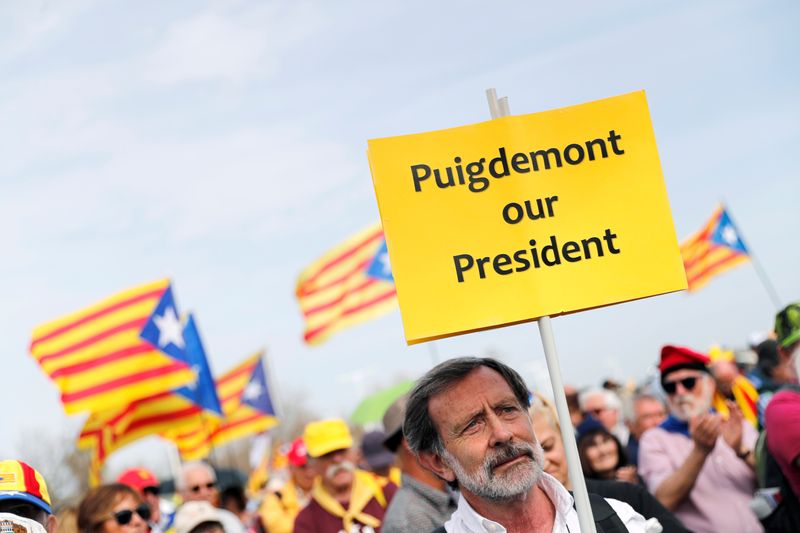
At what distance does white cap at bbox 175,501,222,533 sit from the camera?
6.22m

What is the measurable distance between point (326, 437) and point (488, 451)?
13.8ft

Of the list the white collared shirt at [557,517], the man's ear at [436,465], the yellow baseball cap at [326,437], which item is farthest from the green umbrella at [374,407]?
the white collared shirt at [557,517]

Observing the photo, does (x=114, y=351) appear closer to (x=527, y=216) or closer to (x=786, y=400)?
(x=786, y=400)

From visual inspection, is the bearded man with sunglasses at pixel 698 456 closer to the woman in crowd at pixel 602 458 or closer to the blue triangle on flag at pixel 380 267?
the woman in crowd at pixel 602 458

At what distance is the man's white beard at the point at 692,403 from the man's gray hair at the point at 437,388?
296 centimetres

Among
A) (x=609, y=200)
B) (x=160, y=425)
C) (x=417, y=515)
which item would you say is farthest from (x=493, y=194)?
(x=160, y=425)

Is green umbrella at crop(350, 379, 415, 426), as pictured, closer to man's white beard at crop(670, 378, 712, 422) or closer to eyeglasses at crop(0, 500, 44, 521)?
man's white beard at crop(670, 378, 712, 422)

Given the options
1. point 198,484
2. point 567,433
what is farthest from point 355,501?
point 567,433

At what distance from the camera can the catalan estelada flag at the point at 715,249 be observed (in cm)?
1677

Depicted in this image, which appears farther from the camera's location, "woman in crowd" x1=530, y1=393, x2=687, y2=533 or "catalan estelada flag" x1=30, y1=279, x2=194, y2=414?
"catalan estelada flag" x1=30, y1=279, x2=194, y2=414

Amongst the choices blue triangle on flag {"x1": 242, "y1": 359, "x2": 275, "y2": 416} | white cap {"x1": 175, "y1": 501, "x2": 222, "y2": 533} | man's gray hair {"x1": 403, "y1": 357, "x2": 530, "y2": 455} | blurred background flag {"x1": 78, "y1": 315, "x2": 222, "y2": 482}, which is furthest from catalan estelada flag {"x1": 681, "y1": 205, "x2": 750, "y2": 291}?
man's gray hair {"x1": 403, "y1": 357, "x2": 530, "y2": 455}

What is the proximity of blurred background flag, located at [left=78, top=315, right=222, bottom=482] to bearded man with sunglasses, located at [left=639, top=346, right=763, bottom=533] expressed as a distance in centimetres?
626

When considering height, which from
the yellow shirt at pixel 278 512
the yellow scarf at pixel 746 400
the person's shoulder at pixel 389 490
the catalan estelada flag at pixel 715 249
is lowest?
the yellow shirt at pixel 278 512

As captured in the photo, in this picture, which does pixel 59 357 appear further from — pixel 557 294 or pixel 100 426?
pixel 557 294
